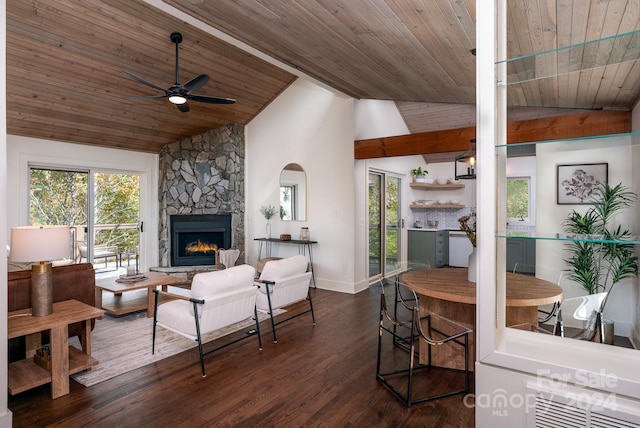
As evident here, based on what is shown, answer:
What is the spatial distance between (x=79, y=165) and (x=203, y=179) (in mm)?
2033

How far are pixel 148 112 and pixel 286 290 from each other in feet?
13.0

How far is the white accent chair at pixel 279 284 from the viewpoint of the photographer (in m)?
3.56

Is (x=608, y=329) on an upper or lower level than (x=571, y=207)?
lower

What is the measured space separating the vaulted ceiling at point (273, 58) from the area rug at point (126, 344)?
3.03 metres

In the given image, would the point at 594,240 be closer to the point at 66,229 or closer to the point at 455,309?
the point at 455,309

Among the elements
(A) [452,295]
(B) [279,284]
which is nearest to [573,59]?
(A) [452,295]

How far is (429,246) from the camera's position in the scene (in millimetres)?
7637

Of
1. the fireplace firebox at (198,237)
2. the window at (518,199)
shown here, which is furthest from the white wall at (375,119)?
the window at (518,199)

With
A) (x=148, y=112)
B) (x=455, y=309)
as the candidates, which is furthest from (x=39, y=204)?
(x=455, y=309)

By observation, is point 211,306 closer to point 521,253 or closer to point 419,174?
point 521,253

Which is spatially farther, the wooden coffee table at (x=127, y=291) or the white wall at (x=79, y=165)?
the white wall at (x=79, y=165)

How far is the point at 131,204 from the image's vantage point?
6.90 meters

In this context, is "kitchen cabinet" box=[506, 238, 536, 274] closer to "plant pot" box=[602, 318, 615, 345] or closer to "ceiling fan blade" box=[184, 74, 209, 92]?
"plant pot" box=[602, 318, 615, 345]

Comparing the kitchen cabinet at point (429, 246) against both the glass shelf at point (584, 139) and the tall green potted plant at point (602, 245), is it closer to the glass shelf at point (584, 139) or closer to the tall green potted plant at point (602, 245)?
the tall green potted plant at point (602, 245)
